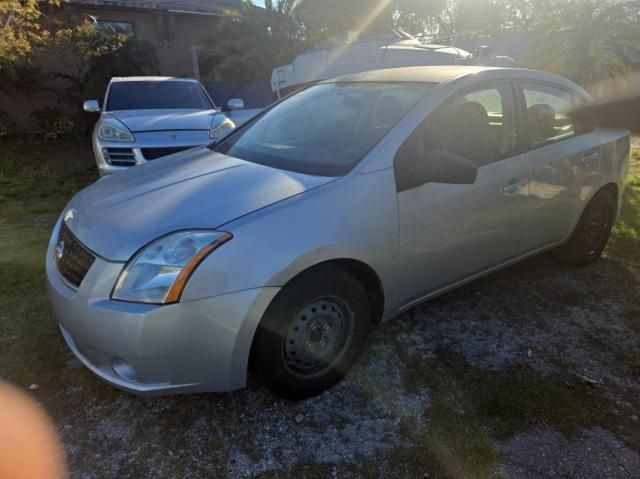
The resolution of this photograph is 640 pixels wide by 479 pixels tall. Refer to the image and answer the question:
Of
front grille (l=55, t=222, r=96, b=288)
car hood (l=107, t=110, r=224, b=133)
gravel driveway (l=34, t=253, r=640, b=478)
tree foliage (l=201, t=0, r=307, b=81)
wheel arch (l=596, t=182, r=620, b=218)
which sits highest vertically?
tree foliage (l=201, t=0, r=307, b=81)

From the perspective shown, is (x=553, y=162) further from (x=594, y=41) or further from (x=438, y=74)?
(x=594, y=41)

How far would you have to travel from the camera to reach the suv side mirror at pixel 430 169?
265 cm

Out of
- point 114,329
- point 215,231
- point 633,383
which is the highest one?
point 215,231

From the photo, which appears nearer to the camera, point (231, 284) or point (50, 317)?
point (231, 284)

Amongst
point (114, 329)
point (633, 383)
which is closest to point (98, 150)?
point (114, 329)

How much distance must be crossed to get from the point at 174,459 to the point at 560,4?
813cm

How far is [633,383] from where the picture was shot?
280 cm

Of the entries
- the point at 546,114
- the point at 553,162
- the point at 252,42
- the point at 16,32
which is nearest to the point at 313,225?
the point at 553,162

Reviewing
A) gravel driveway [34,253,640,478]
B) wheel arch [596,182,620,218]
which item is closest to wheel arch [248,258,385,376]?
gravel driveway [34,253,640,478]

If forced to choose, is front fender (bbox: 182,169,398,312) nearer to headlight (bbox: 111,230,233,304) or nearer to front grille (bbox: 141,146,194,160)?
headlight (bbox: 111,230,233,304)

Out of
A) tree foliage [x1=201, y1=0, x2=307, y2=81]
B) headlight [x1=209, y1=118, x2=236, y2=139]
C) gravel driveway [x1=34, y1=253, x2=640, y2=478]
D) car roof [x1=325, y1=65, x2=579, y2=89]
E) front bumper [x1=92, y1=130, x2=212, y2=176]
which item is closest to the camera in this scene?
gravel driveway [x1=34, y1=253, x2=640, y2=478]

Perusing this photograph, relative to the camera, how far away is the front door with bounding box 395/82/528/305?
277 cm

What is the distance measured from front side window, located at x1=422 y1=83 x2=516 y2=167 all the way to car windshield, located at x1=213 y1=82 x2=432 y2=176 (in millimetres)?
214

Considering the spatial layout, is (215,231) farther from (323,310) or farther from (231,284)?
(323,310)
